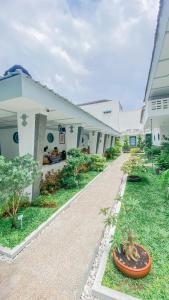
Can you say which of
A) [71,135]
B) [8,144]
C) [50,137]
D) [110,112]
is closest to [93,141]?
[50,137]

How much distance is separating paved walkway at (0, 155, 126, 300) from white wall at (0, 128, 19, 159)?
32.0 feet

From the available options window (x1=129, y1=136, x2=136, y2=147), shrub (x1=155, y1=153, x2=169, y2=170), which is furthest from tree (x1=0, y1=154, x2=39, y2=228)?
window (x1=129, y1=136, x2=136, y2=147)

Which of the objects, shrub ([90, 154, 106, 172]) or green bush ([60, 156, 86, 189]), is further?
shrub ([90, 154, 106, 172])

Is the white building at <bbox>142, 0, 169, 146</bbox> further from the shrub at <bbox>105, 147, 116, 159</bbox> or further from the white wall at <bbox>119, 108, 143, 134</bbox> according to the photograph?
the white wall at <bbox>119, 108, 143, 134</bbox>

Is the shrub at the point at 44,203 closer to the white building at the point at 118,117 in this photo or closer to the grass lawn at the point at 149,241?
the grass lawn at the point at 149,241

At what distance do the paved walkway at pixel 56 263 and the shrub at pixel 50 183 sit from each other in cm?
236

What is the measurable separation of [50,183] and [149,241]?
5198 millimetres

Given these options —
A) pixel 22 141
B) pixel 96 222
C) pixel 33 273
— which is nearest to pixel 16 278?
pixel 33 273

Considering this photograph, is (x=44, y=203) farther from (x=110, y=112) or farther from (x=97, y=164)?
(x=110, y=112)

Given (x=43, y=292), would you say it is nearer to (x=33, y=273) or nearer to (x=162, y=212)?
(x=33, y=273)

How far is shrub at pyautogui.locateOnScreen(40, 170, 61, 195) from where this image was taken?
295 inches

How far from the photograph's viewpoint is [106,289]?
2609mm

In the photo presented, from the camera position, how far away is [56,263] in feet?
10.9

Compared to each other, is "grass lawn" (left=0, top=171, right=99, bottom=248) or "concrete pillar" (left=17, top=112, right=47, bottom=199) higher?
"concrete pillar" (left=17, top=112, right=47, bottom=199)
